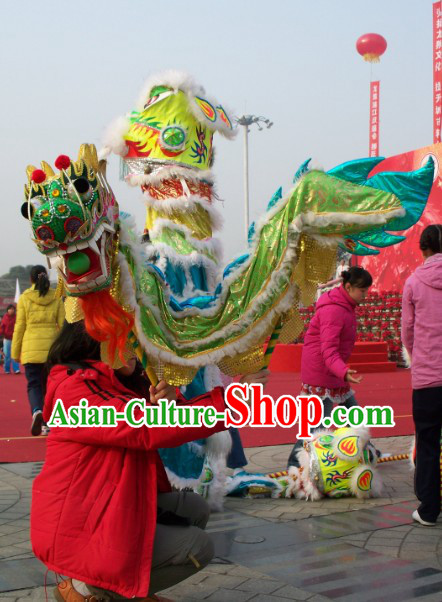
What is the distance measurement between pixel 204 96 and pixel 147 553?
320 cm

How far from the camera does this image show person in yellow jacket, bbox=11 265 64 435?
7.25 metres

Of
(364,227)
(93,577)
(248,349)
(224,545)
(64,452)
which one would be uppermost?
(364,227)

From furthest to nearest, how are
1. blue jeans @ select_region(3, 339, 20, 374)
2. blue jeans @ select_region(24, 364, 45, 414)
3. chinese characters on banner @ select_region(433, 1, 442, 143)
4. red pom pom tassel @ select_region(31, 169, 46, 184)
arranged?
chinese characters on banner @ select_region(433, 1, 442, 143) < blue jeans @ select_region(3, 339, 20, 374) < blue jeans @ select_region(24, 364, 45, 414) < red pom pom tassel @ select_region(31, 169, 46, 184)

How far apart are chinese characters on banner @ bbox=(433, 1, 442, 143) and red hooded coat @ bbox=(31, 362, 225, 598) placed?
22.0 metres

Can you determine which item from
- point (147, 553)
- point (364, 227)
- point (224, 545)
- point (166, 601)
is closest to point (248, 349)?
point (364, 227)

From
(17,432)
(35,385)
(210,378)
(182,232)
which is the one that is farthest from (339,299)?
(17,432)

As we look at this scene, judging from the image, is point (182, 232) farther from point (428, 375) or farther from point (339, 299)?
point (428, 375)

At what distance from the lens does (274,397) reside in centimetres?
1016

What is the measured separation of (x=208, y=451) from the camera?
14.9 feet

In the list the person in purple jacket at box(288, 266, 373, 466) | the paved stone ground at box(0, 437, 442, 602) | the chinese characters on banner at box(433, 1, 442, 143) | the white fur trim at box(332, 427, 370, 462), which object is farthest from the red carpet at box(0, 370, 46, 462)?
the chinese characters on banner at box(433, 1, 442, 143)

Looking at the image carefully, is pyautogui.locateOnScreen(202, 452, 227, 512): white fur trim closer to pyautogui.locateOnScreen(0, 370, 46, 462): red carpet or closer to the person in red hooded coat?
the person in red hooded coat

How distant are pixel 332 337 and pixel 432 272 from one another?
101cm

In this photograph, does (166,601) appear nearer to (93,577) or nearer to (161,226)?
(93,577)

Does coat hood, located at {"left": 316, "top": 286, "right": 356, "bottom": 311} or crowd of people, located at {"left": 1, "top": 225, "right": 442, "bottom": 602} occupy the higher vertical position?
coat hood, located at {"left": 316, "top": 286, "right": 356, "bottom": 311}
